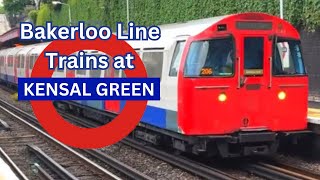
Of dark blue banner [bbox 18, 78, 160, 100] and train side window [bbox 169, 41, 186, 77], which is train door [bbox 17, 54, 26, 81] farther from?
dark blue banner [bbox 18, 78, 160, 100]

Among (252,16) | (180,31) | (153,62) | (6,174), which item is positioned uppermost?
(252,16)

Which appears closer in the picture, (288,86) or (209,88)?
(209,88)

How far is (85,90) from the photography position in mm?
7656

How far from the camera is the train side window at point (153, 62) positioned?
1219 centimetres

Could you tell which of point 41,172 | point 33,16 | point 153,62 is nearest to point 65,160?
point 41,172

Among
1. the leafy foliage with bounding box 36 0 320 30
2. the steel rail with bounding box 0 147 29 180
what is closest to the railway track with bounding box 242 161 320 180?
A: the steel rail with bounding box 0 147 29 180

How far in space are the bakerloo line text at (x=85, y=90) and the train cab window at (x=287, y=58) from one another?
12.7 ft

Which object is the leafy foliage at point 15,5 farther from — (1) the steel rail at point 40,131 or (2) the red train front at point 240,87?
(2) the red train front at point 240,87

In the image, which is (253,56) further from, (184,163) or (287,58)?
(184,163)

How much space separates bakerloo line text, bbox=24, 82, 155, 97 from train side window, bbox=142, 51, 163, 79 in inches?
158

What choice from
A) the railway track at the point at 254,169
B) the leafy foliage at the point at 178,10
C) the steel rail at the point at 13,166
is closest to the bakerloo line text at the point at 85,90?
the railway track at the point at 254,169

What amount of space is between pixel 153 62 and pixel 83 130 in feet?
16.7

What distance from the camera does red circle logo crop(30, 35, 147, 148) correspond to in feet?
24.2

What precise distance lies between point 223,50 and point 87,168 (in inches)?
147
